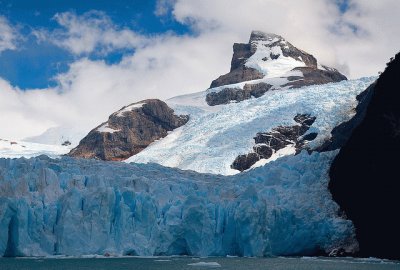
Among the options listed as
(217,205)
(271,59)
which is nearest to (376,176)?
(217,205)

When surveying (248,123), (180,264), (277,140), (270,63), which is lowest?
(180,264)

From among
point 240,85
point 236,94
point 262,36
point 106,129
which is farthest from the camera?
point 262,36

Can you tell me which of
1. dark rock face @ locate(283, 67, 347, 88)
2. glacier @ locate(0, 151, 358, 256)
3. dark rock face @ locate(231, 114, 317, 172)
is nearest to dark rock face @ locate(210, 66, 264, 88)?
dark rock face @ locate(283, 67, 347, 88)

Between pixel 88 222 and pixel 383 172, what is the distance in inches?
626

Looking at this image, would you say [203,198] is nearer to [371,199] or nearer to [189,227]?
[189,227]

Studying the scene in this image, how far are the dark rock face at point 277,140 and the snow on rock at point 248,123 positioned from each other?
2.42ft

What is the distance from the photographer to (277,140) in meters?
88.7

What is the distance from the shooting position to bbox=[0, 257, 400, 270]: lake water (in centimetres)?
2746

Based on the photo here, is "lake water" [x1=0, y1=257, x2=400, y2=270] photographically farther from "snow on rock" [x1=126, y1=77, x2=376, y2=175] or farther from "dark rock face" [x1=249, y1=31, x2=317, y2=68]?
"dark rock face" [x1=249, y1=31, x2=317, y2=68]

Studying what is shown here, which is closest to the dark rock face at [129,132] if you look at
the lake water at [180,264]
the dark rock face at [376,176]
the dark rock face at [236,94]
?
the dark rock face at [236,94]

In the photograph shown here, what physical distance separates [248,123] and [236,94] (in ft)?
133

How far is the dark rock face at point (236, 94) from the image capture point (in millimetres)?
124938

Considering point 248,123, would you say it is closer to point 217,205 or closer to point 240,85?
point 240,85

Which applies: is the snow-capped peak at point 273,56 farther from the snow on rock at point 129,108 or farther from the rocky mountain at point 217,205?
the rocky mountain at point 217,205
